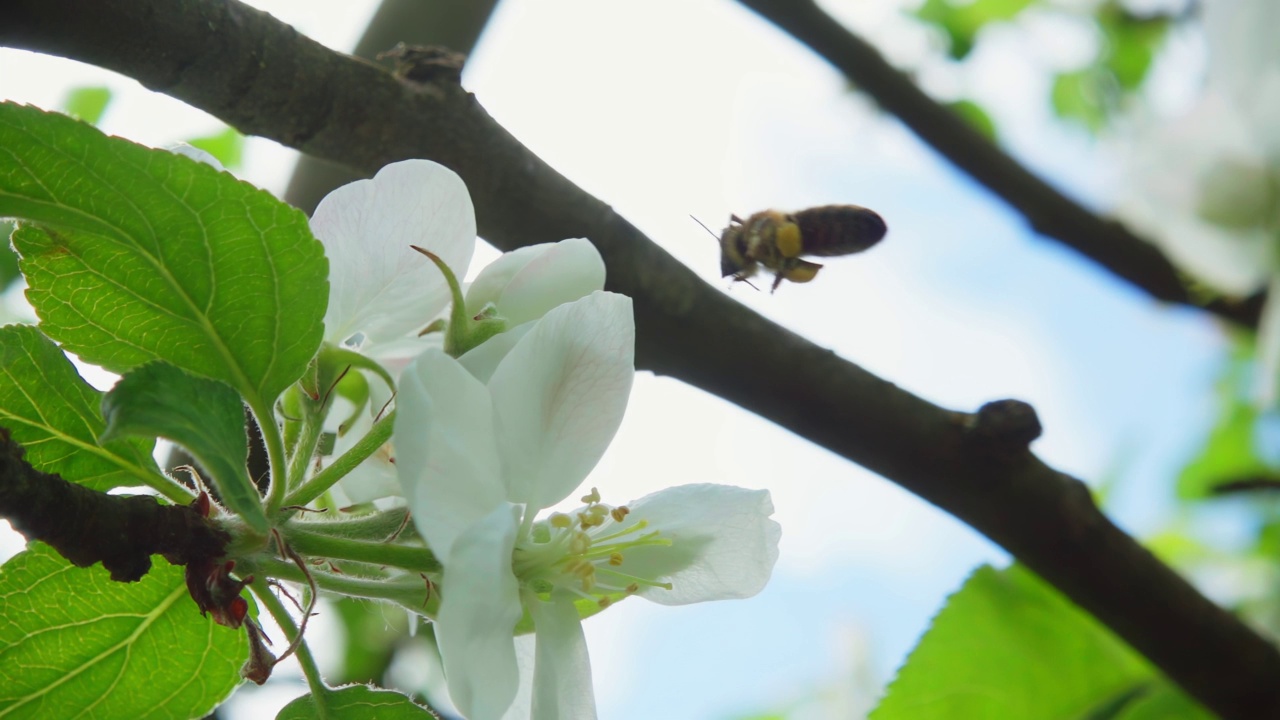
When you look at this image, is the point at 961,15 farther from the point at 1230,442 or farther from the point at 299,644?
the point at 299,644

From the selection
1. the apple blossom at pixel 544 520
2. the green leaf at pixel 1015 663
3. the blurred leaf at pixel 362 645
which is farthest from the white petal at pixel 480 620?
the blurred leaf at pixel 362 645

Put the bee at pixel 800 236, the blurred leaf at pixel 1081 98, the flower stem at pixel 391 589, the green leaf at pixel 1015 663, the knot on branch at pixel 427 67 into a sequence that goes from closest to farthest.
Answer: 1. the flower stem at pixel 391 589
2. the knot on branch at pixel 427 67
3. the bee at pixel 800 236
4. the green leaf at pixel 1015 663
5. the blurred leaf at pixel 1081 98

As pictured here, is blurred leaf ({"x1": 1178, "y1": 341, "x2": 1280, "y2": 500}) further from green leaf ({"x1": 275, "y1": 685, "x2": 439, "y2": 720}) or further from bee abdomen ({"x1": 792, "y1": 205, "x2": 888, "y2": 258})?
green leaf ({"x1": 275, "y1": 685, "x2": 439, "y2": 720})

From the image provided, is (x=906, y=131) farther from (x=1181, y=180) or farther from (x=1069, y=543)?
(x=1069, y=543)

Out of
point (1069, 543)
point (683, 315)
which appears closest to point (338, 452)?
point (683, 315)

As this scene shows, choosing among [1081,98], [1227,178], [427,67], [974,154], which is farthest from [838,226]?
[1081,98]

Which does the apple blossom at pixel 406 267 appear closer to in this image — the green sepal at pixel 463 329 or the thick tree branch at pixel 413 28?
the green sepal at pixel 463 329
